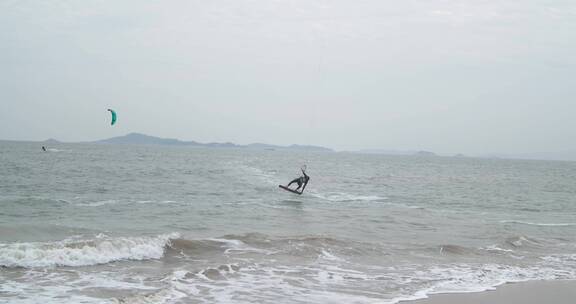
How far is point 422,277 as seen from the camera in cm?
1375

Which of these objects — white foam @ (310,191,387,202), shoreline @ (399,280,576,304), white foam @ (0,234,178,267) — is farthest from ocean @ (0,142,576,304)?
white foam @ (310,191,387,202)

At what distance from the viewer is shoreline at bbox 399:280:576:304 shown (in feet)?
→ 37.7

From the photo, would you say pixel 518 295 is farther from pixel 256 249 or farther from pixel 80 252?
pixel 80 252

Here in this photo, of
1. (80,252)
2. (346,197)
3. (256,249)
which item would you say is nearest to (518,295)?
(256,249)

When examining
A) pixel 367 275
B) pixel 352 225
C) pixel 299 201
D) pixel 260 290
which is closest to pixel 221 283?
pixel 260 290

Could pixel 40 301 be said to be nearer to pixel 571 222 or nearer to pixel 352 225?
pixel 352 225

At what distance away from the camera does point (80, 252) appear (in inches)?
570

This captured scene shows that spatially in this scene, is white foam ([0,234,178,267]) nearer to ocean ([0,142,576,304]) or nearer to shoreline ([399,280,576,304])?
ocean ([0,142,576,304])

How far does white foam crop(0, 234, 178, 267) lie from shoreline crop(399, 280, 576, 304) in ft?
24.7

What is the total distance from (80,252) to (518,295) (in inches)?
410

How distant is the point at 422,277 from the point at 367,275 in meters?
1.32

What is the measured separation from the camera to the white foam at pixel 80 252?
44.8ft

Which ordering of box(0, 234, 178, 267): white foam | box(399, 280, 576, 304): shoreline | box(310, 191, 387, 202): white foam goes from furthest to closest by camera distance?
box(310, 191, 387, 202): white foam < box(0, 234, 178, 267): white foam < box(399, 280, 576, 304): shoreline

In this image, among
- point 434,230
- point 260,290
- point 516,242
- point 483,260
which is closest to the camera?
point 260,290
